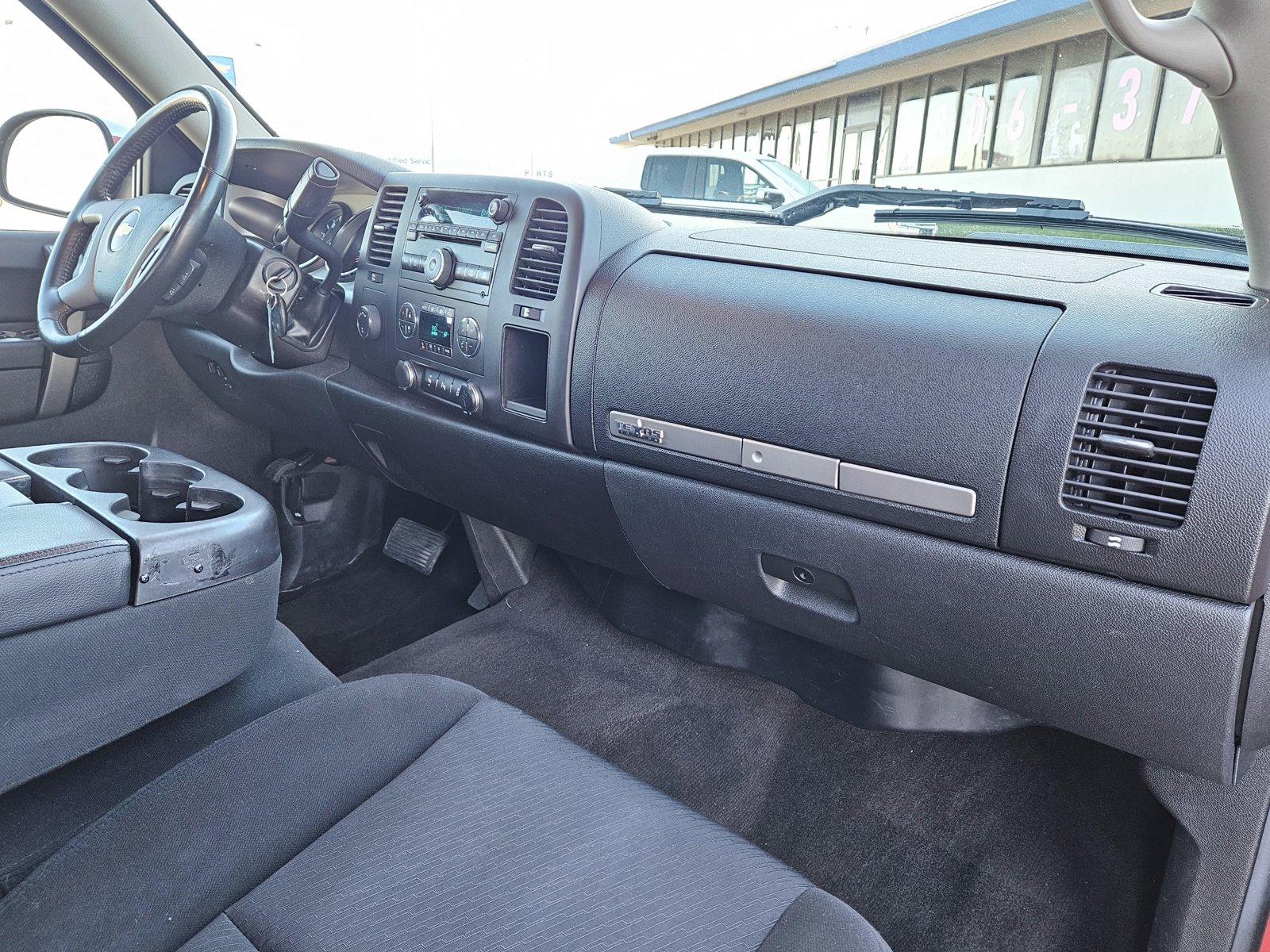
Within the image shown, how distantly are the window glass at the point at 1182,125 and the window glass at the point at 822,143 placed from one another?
2.29 feet

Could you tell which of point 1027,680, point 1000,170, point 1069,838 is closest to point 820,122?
point 1000,170

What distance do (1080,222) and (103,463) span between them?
1.71 metres

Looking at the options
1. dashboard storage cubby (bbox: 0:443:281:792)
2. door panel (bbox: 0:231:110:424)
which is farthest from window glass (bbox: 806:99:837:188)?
door panel (bbox: 0:231:110:424)

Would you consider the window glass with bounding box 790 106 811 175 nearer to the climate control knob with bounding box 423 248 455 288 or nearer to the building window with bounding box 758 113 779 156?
the building window with bounding box 758 113 779 156

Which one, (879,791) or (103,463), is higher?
(103,463)

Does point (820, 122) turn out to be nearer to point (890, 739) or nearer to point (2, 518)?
point (890, 739)

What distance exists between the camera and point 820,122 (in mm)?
1977

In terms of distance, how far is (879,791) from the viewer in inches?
72.1

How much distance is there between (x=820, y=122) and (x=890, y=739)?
1.25m

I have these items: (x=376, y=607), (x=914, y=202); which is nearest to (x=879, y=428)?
(x=914, y=202)

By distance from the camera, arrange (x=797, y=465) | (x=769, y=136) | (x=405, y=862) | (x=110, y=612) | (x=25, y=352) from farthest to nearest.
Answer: (x=25, y=352) < (x=769, y=136) < (x=797, y=465) < (x=110, y=612) < (x=405, y=862)

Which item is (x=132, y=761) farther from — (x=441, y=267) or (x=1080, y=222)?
(x=1080, y=222)

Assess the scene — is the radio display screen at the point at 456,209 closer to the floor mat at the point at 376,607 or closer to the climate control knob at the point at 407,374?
the climate control knob at the point at 407,374

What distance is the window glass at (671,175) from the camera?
2.12 metres
